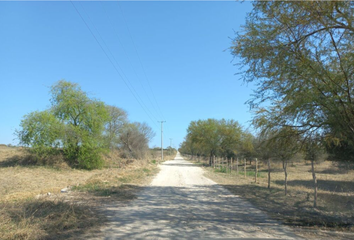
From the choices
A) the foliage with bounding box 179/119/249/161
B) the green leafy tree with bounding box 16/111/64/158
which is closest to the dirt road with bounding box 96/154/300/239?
the green leafy tree with bounding box 16/111/64/158

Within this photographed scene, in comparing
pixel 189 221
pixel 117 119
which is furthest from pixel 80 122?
pixel 189 221

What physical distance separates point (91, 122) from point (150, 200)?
21789 millimetres

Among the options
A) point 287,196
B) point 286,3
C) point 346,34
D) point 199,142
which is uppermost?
point 286,3

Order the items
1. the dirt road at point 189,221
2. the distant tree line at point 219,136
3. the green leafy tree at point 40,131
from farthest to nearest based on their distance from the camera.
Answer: the distant tree line at point 219,136 < the green leafy tree at point 40,131 < the dirt road at point 189,221

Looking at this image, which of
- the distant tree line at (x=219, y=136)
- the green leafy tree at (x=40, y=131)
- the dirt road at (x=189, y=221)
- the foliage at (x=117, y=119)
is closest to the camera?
the dirt road at (x=189, y=221)

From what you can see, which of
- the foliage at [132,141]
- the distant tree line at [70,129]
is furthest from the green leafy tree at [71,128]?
the foliage at [132,141]

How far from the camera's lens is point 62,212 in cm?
666

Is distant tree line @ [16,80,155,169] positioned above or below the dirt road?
above

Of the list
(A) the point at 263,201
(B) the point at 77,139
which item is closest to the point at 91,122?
(B) the point at 77,139

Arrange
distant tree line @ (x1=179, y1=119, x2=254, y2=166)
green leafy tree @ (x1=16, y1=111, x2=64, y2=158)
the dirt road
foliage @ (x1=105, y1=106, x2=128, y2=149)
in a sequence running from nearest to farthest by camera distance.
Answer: the dirt road < green leafy tree @ (x1=16, y1=111, x2=64, y2=158) < distant tree line @ (x1=179, y1=119, x2=254, y2=166) < foliage @ (x1=105, y1=106, x2=128, y2=149)

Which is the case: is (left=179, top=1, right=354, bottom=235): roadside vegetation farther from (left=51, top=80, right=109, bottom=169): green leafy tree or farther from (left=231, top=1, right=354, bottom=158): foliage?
(left=51, top=80, right=109, bottom=169): green leafy tree

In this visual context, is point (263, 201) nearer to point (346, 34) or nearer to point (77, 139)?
point (346, 34)

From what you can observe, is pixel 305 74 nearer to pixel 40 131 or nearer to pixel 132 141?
pixel 40 131

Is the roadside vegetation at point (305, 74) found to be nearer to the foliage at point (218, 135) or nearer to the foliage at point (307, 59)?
the foliage at point (307, 59)
